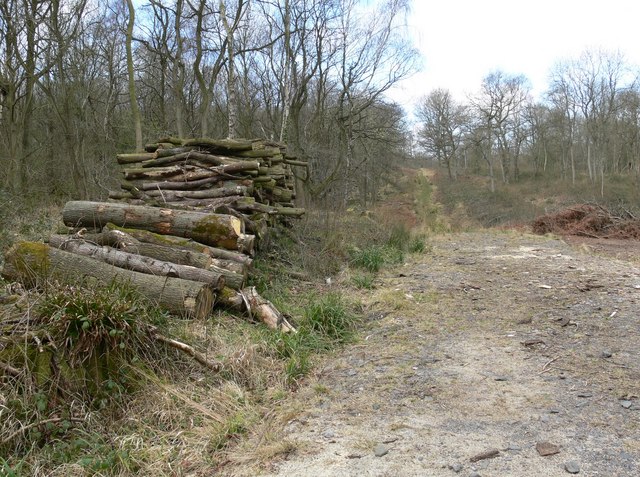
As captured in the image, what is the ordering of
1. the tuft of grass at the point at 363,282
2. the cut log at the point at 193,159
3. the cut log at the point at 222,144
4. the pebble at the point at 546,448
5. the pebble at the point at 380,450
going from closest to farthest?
the pebble at the point at 546,448 < the pebble at the point at 380,450 < the tuft of grass at the point at 363,282 < the cut log at the point at 193,159 < the cut log at the point at 222,144

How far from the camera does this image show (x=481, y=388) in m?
4.32

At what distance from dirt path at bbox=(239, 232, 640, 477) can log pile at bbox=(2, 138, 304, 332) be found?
167 centimetres

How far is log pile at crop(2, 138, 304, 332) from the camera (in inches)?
222

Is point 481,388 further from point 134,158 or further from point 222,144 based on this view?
point 134,158

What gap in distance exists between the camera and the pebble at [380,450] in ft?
10.9

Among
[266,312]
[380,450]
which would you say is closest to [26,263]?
[266,312]

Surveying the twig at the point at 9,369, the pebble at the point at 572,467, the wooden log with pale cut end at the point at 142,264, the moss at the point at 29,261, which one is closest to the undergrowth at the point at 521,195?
the wooden log with pale cut end at the point at 142,264

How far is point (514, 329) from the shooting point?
19.7 ft

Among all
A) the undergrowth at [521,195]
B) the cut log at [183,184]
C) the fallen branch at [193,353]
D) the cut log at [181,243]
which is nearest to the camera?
the fallen branch at [193,353]

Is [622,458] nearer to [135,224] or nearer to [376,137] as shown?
[135,224]

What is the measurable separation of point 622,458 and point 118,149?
67.7 ft

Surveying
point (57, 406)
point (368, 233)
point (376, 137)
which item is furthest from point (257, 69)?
point (57, 406)

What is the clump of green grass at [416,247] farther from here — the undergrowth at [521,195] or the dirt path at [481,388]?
the undergrowth at [521,195]

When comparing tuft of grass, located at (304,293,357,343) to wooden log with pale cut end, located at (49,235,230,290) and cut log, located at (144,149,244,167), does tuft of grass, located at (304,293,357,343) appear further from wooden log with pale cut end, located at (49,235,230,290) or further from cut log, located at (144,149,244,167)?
cut log, located at (144,149,244,167)
